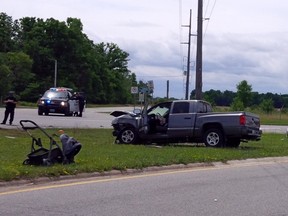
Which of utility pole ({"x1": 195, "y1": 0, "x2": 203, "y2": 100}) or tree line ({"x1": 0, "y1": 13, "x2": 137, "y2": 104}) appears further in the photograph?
tree line ({"x1": 0, "y1": 13, "x2": 137, "y2": 104})

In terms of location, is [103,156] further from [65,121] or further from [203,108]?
[65,121]

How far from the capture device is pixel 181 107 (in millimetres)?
23156

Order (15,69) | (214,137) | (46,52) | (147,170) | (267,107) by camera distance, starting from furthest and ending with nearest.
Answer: (46,52) < (267,107) < (15,69) < (214,137) < (147,170)

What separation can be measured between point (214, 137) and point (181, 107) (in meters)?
1.60

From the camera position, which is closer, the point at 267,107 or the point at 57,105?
the point at 57,105

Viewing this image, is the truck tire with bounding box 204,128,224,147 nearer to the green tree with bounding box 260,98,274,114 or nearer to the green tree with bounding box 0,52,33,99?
the green tree with bounding box 0,52,33,99

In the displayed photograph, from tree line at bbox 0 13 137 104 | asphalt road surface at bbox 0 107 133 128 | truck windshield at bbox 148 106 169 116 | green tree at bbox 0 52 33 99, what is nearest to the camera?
truck windshield at bbox 148 106 169 116

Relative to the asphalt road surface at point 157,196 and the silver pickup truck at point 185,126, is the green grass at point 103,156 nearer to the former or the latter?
the asphalt road surface at point 157,196

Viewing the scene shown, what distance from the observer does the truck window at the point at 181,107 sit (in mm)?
23125

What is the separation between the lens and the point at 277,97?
434ft

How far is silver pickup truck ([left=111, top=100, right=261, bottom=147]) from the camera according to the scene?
22.5m

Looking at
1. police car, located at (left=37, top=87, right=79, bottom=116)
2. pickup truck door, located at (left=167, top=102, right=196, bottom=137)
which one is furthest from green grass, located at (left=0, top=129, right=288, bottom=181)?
police car, located at (left=37, top=87, right=79, bottom=116)

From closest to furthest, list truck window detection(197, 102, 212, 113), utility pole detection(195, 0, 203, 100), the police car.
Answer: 1. truck window detection(197, 102, 212, 113)
2. utility pole detection(195, 0, 203, 100)
3. the police car

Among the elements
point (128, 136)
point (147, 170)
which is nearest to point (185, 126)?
point (128, 136)
